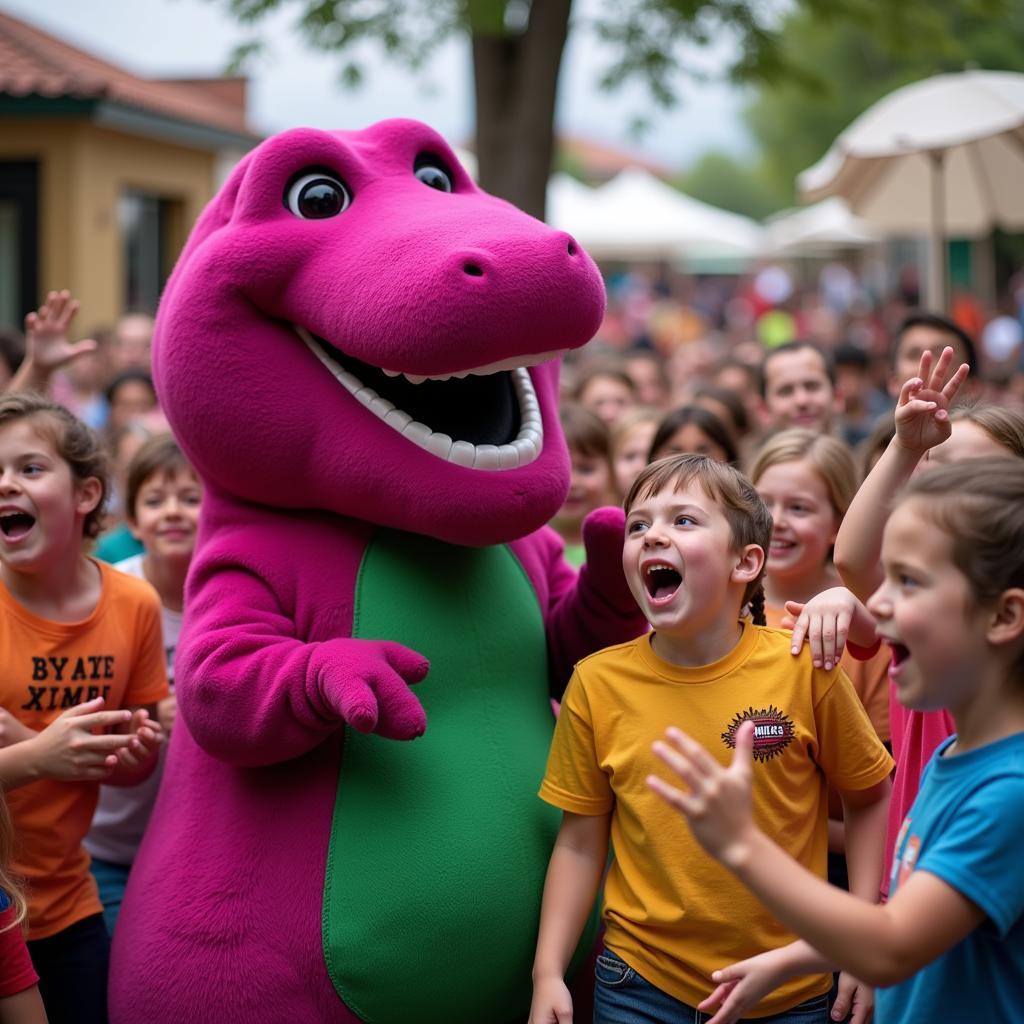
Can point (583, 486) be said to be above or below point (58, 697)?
below

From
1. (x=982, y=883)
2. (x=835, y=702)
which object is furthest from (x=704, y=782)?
(x=835, y=702)

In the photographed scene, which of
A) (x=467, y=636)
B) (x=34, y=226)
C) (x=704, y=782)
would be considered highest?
(x=704, y=782)

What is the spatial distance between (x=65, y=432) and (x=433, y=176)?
107cm

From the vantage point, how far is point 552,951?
9.23 feet

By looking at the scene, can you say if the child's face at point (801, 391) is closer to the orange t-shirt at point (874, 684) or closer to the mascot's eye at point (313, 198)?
the orange t-shirt at point (874, 684)

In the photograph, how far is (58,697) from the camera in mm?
3287

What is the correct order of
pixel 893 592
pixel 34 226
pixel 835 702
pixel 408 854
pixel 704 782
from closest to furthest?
pixel 704 782 → pixel 893 592 → pixel 835 702 → pixel 408 854 → pixel 34 226

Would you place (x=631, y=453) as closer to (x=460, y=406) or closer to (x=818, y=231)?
(x=460, y=406)

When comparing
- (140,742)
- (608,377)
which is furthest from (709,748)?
(608,377)

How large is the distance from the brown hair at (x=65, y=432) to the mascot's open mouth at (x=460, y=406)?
0.67m

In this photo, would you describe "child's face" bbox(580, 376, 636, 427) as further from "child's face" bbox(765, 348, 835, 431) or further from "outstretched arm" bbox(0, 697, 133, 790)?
"outstretched arm" bbox(0, 697, 133, 790)

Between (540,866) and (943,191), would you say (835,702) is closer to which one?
(540,866)

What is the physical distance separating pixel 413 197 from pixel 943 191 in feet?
22.9

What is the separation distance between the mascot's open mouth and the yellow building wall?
37.3ft
